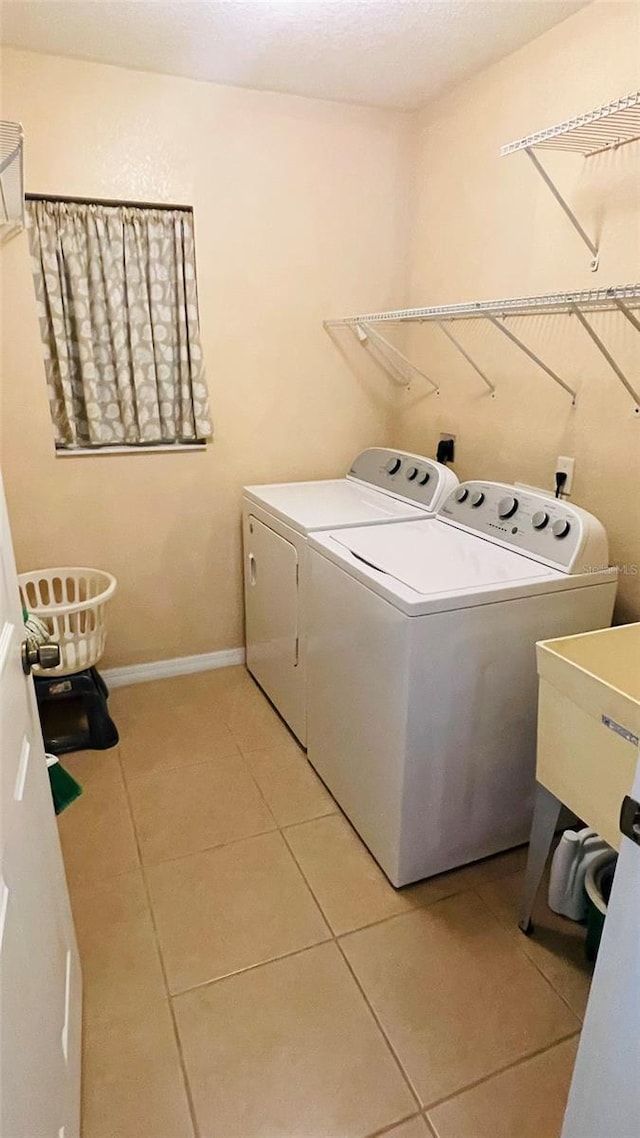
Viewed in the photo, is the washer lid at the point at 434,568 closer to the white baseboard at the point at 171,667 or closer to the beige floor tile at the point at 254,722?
the beige floor tile at the point at 254,722

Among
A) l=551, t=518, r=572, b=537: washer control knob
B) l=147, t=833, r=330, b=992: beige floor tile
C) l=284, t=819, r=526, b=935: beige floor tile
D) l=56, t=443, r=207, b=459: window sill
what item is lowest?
l=147, t=833, r=330, b=992: beige floor tile

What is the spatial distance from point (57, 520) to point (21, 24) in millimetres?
1568

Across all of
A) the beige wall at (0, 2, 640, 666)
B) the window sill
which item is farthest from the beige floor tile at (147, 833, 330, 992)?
the window sill

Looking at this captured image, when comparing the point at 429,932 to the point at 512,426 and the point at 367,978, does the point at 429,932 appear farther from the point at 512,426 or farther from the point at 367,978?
the point at 512,426

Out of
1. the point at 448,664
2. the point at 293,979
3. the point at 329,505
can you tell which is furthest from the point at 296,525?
the point at 293,979

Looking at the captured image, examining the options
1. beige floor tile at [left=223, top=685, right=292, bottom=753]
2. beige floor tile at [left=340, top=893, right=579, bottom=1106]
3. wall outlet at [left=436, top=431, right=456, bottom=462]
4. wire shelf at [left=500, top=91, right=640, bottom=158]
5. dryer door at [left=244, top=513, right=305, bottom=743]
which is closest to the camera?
beige floor tile at [left=340, top=893, right=579, bottom=1106]

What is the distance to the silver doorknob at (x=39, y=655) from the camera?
108 cm

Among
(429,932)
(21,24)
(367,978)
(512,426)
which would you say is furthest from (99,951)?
(21,24)

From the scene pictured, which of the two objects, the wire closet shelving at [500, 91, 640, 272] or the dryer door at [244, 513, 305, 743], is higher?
the wire closet shelving at [500, 91, 640, 272]

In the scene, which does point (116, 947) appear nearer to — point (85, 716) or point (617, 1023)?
point (85, 716)

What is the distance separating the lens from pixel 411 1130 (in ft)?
3.99

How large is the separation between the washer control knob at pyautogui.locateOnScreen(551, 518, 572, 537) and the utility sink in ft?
1.05

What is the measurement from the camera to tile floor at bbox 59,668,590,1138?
4.12ft

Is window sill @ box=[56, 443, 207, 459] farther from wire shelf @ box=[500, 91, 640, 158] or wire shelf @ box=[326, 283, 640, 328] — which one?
wire shelf @ box=[500, 91, 640, 158]
